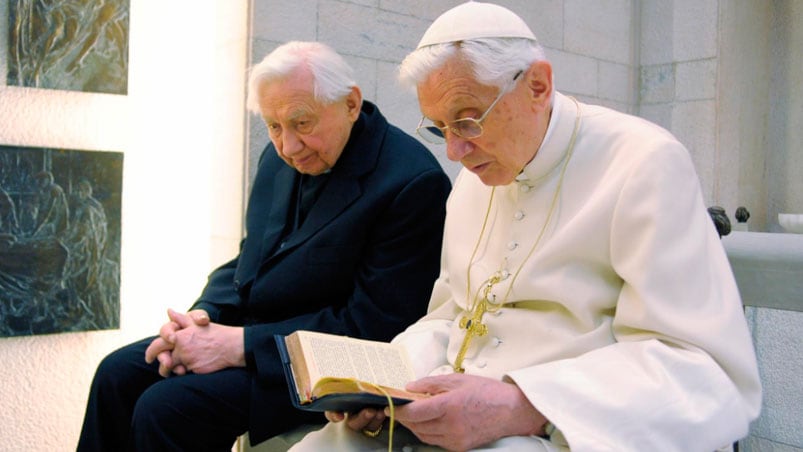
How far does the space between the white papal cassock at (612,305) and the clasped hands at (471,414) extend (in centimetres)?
3

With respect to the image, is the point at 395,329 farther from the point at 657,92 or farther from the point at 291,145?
the point at 657,92

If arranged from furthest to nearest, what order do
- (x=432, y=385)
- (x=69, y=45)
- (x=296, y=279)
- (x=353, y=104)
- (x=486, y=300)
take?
(x=69, y=45) → (x=353, y=104) → (x=296, y=279) → (x=486, y=300) → (x=432, y=385)

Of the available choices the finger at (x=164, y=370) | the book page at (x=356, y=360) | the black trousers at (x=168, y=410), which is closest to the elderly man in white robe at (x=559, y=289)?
the book page at (x=356, y=360)

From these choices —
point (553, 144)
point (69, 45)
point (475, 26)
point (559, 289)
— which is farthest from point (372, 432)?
point (69, 45)

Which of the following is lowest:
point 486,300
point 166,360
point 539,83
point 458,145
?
point 166,360

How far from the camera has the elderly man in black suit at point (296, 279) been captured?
9.68 feet

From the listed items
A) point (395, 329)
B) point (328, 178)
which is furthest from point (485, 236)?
point (328, 178)

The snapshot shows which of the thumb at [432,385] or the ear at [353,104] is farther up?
the ear at [353,104]

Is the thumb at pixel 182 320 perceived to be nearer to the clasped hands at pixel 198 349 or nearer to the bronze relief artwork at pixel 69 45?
the clasped hands at pixel 198 349

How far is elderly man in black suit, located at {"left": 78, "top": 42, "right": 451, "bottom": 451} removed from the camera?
2951 mm

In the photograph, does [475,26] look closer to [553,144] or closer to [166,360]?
[553,144]

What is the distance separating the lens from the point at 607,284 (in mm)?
2176

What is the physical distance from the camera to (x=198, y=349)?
3.01 meters

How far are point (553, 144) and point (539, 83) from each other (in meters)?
0.19
